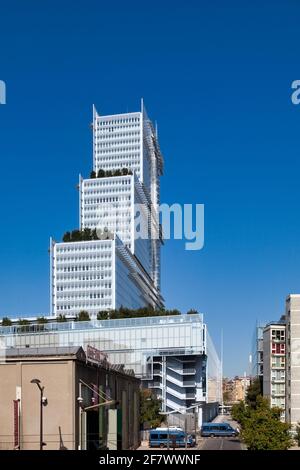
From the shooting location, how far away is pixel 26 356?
3994cm

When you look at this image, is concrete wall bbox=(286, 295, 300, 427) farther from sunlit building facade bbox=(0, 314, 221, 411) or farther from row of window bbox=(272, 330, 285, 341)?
sunlit building facade bbox=(0, 314, 221, 411)

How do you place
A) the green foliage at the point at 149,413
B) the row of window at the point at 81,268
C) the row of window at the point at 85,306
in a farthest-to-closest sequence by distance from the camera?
the row of window at the point at 81,268 → the row of window at the point at 85,306 → the green foliage at the point at 149,413

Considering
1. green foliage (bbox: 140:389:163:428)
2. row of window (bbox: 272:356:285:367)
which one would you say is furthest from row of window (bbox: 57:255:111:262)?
row of window (bbox: 272:356:285:367)

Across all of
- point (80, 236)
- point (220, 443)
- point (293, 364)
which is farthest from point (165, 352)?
point (80, 236)

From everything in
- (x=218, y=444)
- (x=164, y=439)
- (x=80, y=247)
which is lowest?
(x=218, y=444)

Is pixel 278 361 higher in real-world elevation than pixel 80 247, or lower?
lower

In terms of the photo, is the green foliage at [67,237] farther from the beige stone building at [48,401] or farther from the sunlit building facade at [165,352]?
the beige stone building at [48,401]

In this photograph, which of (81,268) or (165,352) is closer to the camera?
(165,352)

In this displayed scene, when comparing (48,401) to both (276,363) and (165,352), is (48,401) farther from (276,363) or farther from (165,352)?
(165,352)

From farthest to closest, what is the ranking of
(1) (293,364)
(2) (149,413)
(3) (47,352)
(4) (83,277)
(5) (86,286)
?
(5) (86,286) < (4) (83,277) < (2) (149,413) < (1) (293,364) < (3) (47,352)

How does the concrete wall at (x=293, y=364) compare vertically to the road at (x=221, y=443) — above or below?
above

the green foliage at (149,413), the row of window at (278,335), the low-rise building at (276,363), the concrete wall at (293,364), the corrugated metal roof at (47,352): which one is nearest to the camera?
the corrugated metal roof at (47,352)

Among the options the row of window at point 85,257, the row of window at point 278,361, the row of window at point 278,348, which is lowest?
the row of window at point 278,361

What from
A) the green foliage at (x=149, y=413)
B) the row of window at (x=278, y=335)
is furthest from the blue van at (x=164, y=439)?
the row of window at (x=278, y=335)
